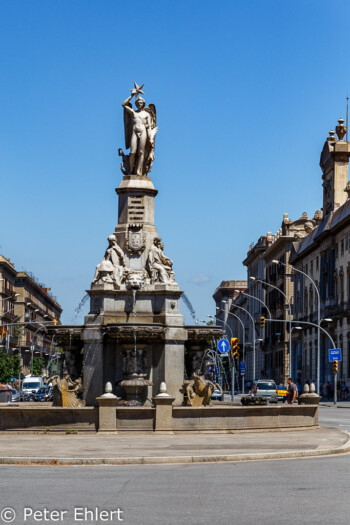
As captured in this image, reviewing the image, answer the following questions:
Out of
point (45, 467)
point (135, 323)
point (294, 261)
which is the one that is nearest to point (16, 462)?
point (45, 467)

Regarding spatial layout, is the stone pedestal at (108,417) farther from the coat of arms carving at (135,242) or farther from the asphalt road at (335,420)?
the asphalt road at (335,420)

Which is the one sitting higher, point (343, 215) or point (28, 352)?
point (343, 215)

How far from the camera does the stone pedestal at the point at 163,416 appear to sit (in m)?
24.9

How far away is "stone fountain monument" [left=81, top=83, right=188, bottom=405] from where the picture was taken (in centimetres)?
2903

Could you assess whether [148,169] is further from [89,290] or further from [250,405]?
[250,405]

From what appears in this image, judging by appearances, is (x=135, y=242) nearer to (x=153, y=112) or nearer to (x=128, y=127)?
(x=128, y=127)

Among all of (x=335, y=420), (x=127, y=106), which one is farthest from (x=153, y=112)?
(x=335, y=420)

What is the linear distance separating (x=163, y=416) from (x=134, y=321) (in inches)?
190

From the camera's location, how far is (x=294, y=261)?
109750mm

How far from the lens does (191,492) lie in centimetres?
1413

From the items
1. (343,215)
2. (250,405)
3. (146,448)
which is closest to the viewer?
(146,448)

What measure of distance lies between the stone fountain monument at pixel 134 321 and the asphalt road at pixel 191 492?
1049cm

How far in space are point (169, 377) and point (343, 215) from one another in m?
59.0

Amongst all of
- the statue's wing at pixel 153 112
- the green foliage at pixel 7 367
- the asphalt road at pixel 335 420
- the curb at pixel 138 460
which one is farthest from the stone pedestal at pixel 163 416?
the green foliage at pixel 7 367
